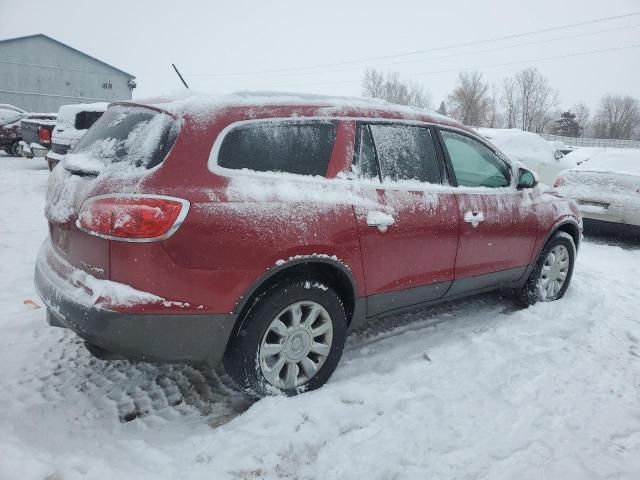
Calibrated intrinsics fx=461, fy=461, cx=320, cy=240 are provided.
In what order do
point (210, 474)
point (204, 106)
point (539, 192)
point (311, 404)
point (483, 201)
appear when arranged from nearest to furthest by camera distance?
point (210, 474) < point (204, 106) < point (311, 404) < point (483, 201) < point (539, 192)

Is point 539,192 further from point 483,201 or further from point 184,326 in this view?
point 184,326

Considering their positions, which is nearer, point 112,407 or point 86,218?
point 86,218

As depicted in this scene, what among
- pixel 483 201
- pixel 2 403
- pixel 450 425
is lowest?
pixel 450 425

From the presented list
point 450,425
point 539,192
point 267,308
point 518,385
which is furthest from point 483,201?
point 267,308

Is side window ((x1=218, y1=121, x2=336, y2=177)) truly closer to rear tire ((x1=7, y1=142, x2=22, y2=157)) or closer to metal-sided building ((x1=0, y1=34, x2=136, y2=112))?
rear tire ((x1=7, y1=142, x2=22, y2=157))

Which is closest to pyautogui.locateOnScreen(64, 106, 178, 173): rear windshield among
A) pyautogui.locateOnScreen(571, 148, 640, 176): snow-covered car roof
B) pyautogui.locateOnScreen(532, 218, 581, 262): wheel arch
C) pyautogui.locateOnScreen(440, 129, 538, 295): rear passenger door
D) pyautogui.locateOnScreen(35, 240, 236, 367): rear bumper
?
pyautogui.locateOnScreen(35, 240, 236, 367): rear bumper

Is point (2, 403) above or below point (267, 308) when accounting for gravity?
below

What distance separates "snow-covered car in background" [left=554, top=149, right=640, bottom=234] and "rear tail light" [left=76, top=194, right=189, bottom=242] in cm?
622

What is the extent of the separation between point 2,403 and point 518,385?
3040mm

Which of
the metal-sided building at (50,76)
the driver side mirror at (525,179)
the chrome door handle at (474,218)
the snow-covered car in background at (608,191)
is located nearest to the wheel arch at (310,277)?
the chrome door handle at (474,218)

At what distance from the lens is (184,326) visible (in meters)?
2.29

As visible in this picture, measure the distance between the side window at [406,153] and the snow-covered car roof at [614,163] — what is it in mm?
5241

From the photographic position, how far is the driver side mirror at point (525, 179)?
12.9ft

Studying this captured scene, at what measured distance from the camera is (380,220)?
2852 mm
